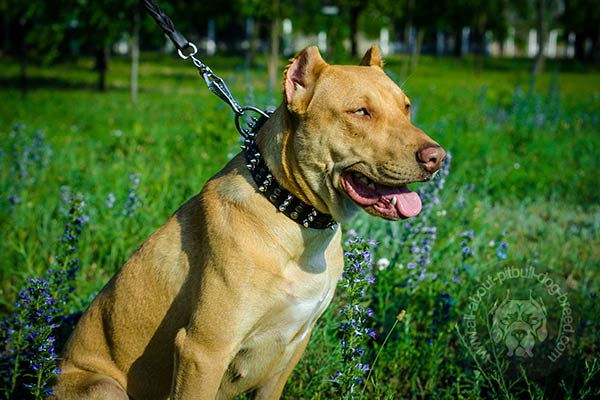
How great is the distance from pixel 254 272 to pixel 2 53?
166ft

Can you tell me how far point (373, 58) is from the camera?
10.7 ft

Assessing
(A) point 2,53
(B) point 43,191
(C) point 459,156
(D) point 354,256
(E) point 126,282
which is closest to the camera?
(D) point 354,256

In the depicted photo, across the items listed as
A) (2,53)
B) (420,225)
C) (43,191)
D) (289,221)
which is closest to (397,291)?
(420,225)

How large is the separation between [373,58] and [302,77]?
2.13 ft

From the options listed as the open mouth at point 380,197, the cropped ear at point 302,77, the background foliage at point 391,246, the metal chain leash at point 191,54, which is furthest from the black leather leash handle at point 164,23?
the open mouth at point 380,197

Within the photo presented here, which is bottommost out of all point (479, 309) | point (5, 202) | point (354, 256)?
point (479, 309)

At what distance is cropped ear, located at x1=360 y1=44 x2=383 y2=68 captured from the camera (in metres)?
3.26

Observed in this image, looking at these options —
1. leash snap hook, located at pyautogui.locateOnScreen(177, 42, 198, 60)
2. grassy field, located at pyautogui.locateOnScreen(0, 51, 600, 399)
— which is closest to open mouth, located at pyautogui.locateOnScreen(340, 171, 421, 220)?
grassy field, located at pyautogui.locateOnScreen(0, 51, 600, 399)

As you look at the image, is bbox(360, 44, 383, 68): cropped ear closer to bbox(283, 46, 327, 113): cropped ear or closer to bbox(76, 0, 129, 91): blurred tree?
bbox(283, 46, 327, 113): cropped ear

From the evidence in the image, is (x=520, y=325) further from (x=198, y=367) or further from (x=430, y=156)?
(x=198, y=367)

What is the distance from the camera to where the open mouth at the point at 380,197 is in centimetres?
270

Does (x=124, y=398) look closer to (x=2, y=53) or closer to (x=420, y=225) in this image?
(x=420, y=225)

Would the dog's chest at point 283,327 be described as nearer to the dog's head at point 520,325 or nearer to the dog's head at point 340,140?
the dog's head at point 340,140

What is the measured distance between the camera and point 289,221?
272 cm
